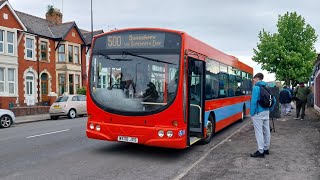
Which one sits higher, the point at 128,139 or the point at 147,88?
the point at 147,88

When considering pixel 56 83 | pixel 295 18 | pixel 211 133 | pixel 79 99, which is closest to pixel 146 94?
pixel 211 133

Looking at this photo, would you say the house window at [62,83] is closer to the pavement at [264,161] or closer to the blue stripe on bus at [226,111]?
the blue stripe on bus at [226,111]

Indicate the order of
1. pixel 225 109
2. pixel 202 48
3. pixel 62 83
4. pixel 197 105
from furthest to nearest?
pixel 62 83, pixel 225 109, pixel 202 48, pixel 197 105

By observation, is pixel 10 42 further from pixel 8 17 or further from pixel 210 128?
pixel 210 128

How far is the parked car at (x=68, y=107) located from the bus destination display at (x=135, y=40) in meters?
14.1

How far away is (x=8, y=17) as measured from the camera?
88.3 ft

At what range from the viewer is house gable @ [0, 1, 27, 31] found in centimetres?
2642

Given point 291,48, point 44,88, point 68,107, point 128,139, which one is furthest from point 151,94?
point 291,48

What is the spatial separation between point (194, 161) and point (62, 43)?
2768cm

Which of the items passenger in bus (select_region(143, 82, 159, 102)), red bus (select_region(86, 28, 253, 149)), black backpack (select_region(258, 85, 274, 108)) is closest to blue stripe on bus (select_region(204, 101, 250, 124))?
red bus (select_region(86, 28, 253, 149))

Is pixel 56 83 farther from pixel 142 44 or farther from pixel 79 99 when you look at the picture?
pixel 142 44

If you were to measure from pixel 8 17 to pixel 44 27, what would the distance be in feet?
18.7

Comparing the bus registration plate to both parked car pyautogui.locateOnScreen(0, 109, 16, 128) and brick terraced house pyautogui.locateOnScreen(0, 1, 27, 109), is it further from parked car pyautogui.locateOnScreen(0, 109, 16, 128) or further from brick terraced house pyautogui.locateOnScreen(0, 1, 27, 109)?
brick terraced house pyautogui.locateOnScreen(0, 1, 27, 109)

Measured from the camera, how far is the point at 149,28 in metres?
8.05
